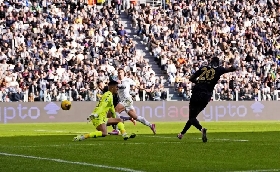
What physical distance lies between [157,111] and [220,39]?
10481 mm

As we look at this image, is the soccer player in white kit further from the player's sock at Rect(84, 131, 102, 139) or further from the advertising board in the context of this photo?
the advertising board

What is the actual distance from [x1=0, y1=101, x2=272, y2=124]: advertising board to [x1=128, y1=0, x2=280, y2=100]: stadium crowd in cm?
59

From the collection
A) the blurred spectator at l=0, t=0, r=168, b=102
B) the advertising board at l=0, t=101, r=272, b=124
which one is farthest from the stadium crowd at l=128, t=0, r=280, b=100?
the blurred spectator at l=0, t=0, r=168, b=102

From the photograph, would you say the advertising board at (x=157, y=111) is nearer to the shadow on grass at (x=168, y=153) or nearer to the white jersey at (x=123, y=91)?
the white jersey at (x=123, y=91)

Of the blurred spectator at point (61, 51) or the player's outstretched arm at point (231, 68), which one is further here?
the blurred spectator at point (61, 51)

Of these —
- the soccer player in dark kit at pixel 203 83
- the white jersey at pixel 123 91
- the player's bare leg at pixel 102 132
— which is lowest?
the player's bare leg at pixel 102 132

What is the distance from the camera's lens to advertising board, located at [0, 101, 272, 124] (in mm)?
38375

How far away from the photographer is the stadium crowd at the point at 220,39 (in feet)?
148

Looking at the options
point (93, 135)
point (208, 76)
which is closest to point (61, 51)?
point (93, 135)

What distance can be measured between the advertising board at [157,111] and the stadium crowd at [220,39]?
1.93ft

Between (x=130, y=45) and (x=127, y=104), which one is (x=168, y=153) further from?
(x=130, y=45)

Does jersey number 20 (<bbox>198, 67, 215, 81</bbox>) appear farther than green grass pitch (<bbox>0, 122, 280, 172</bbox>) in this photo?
Yes

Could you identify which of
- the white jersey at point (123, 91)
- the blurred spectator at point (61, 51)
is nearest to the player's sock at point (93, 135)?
the white jersey at point (123, 91)

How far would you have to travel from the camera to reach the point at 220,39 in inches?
1960
